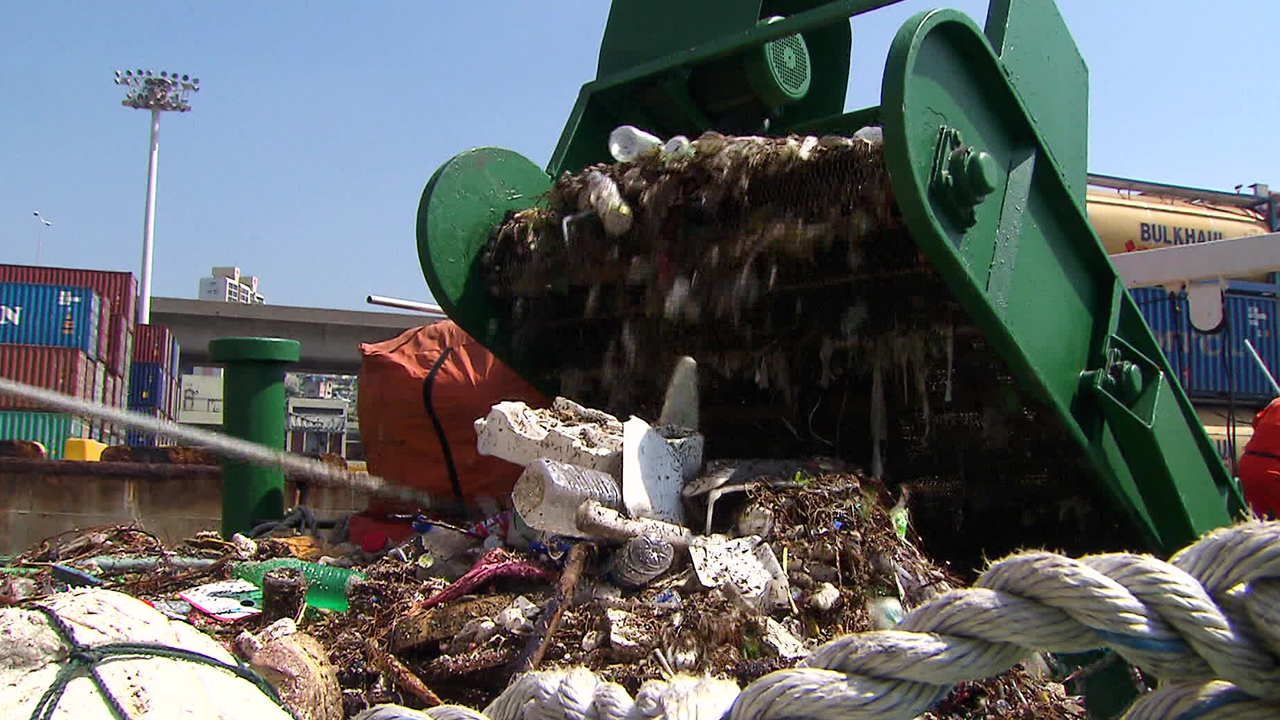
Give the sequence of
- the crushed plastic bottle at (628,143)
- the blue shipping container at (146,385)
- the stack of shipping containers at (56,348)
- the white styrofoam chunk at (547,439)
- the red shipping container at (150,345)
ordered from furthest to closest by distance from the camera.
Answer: the red shipping container at (150,345)
the blue shipping container at (146,385)
the stack of shipping containers at (56,348)
the crushed plastic bottle at (628,143)
the white styrofoam chunk at (547,439)

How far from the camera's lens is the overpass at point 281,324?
3297 centimetres

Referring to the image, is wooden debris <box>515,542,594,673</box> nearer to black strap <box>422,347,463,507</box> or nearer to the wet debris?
the wet debris

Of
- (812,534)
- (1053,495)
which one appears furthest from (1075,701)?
(1053,495)

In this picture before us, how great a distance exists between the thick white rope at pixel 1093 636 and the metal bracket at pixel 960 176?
2214 millimetres

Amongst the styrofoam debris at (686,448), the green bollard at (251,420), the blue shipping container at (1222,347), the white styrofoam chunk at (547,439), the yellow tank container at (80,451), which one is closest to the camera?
the white styrofoam chunk at (547,439)

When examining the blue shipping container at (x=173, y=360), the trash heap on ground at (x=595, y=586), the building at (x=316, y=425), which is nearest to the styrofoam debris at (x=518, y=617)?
the trash heap on ground at (x=595, y=586)

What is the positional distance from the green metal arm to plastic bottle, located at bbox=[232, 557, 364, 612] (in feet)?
7.22

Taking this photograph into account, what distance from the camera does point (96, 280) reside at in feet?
79.2

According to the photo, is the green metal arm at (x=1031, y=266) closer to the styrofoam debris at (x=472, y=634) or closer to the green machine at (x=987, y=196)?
the green machine at (x=987, y=196)

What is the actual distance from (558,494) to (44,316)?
68.5 feet

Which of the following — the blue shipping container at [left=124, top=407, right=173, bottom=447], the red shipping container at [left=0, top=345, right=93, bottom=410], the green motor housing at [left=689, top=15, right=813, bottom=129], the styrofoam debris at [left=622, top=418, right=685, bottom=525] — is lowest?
the blue shipping container at [left=124, top=407, right=173, bottom=447]

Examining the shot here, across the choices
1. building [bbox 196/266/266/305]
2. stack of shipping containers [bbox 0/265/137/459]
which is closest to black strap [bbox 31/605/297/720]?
stack of shipping containers [bbox 0/265/137/459]

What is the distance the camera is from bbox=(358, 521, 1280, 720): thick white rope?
33.9 inches

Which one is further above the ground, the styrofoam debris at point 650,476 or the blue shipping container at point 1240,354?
the blue shipping container at point 1240,354
